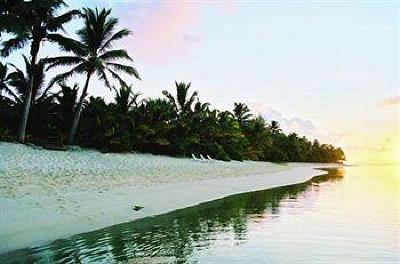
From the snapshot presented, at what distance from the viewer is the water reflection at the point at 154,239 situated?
367 inches

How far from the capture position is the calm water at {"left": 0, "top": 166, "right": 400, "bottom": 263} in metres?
9.63

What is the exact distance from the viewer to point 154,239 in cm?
1155

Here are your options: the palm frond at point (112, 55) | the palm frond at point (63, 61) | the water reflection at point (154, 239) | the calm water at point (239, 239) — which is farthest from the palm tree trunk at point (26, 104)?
the water reflection at point (154, 239)

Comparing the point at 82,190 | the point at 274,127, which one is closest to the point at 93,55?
the point at 82,190

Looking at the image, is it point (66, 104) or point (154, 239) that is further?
point (66, 104)

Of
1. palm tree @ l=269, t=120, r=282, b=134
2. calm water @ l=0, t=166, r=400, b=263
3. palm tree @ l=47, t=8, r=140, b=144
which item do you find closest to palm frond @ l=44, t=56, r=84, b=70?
palm tree @ l=47, t=8, r=140, b=144

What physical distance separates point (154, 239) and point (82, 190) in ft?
20.0

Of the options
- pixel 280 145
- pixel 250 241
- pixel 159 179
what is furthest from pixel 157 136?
pixel 280 145

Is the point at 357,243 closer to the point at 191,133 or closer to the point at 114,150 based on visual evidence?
the point at 114,150

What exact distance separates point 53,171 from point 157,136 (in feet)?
61.0

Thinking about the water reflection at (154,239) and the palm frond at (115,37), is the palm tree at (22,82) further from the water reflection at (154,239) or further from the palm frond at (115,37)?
the water reflection at (154,239)

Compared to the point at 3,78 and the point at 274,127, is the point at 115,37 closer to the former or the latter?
the point at 3,78

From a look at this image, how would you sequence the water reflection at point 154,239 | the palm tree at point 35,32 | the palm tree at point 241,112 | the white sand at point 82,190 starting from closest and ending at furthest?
the water reflection at point 154,239 → the white sand at point 82,190 → the palm tree at point 35,32 → the palm tree at point 241,112

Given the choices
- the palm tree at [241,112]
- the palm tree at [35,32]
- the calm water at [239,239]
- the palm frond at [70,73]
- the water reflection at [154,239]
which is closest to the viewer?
the water reflection at [154,239]
